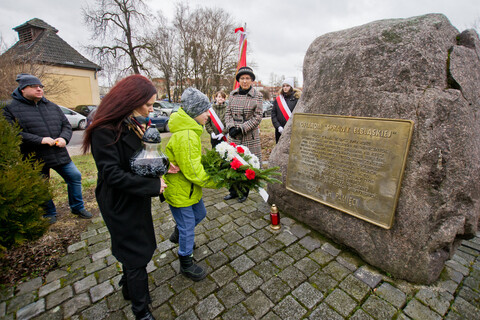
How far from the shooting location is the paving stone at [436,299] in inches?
78.7

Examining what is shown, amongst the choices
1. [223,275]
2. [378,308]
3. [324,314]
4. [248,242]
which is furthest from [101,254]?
[378,308]

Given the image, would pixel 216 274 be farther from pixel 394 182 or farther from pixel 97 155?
pixel 394 182

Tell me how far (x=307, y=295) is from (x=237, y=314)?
2.08 ft

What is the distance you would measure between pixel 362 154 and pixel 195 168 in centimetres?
164

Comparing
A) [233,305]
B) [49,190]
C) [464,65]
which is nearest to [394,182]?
[464,65]

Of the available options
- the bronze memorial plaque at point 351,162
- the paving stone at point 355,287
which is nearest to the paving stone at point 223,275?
the paving stone at point 355,287

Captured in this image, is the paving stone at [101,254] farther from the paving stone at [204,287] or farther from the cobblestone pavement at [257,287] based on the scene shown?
the paving stone at [204,287]

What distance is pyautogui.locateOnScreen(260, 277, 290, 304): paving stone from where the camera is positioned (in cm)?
214

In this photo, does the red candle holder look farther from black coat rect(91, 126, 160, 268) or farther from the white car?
the white car

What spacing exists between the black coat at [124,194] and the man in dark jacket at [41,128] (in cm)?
199

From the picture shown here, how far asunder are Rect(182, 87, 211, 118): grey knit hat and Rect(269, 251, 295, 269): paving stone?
1690mm

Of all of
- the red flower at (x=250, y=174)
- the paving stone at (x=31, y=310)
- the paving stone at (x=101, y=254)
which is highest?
the red flower at (x=250, y=174)

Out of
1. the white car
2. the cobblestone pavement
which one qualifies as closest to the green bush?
the cobblestone pavement

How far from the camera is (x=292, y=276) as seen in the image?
7.76ft
